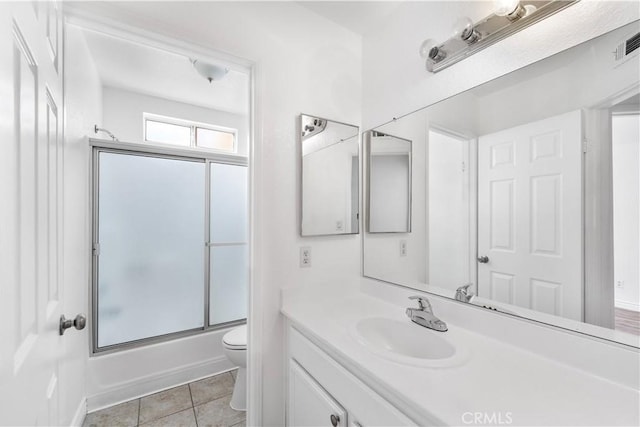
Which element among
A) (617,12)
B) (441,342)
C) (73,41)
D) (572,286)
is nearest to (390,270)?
(441,342)

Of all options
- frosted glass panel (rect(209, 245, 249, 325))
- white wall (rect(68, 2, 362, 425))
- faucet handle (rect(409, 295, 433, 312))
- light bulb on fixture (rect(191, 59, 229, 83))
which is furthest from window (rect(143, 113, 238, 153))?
faucet handle (rect(409, 295, 433, 312))

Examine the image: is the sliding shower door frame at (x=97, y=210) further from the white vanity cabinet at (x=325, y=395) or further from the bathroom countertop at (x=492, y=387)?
the bathroom countertop at (x=492, y=387)

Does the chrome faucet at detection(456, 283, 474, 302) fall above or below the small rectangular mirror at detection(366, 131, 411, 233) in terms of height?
below

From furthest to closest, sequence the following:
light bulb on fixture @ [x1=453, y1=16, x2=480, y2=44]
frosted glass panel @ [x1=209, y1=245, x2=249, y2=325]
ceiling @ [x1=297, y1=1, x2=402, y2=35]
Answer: frosted glass panel @ [x1=209, y1=245, x2=249, y2=325] < ceiling @ [x1=297, y1=1, x2=402, y2=35] < light bulb on fixture @ [x1=453, y1=16, x2=480, y2=44]

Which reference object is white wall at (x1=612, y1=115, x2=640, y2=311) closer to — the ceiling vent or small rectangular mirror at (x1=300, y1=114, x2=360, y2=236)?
the ceiling vent

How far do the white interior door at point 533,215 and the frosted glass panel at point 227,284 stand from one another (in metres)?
1.92

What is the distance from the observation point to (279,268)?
147cm

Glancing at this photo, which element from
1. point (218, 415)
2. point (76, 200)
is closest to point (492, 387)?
point (218, 415)

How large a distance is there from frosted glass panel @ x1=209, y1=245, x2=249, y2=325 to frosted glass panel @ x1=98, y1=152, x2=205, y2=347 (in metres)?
0.11

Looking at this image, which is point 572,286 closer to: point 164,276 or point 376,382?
point 376,382

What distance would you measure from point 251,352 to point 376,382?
82 centimetres

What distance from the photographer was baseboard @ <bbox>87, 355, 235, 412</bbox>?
190 cm

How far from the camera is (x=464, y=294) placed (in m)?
1.20

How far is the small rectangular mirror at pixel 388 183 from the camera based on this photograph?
5.10 feet
